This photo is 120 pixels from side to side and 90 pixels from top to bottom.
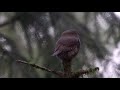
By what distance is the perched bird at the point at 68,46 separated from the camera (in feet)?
10.1

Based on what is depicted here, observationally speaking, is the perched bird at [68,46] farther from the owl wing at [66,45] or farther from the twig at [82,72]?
the twig at [82,72]

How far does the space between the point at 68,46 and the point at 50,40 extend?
10.9 inches

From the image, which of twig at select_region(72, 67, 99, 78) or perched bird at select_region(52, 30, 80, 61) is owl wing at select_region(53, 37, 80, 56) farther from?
twig at select_region(72, 67, 99, 78)

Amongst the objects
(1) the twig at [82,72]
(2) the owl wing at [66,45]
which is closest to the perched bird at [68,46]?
(2) the owl wing at [66,45]

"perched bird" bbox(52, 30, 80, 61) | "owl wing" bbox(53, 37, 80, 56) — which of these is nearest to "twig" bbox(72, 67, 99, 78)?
"perched bird" bbox(52, 30, 80, 61)

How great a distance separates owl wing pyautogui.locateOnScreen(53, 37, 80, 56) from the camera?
3109mm

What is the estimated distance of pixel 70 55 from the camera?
307 cm

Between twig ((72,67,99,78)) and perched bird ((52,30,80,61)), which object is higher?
perched bird ((52,30,80,61))

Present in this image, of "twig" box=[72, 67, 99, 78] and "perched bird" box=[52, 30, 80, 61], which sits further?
"perched bird" box=[52, 30, 80, 61]

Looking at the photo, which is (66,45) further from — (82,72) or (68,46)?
(82,72)

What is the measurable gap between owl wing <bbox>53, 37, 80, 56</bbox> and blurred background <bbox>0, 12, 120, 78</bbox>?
13 centimetres

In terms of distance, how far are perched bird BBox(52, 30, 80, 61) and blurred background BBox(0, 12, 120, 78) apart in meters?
0.13
